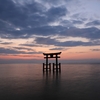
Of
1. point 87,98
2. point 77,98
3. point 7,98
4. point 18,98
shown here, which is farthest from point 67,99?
point 7,98

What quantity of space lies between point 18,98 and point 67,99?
3.65 metres

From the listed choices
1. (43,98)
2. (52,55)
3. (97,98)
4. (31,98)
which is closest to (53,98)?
(43,98)

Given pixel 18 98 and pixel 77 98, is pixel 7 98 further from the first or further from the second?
pixel 77 98

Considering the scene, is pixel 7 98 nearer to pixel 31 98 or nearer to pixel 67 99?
pixel 31 98

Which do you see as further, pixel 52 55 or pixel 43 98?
pixel 52 55

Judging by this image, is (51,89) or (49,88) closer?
(51,89)

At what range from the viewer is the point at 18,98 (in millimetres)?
11094

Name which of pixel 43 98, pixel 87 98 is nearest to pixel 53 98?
pixel 43 98

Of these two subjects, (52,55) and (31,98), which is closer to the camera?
(31,98)

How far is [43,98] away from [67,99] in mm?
1796

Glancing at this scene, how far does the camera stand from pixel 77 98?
1111 centimetres

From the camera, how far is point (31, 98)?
1104 centimetres

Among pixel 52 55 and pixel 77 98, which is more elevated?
pixel 52 55

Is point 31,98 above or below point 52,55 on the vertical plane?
below
